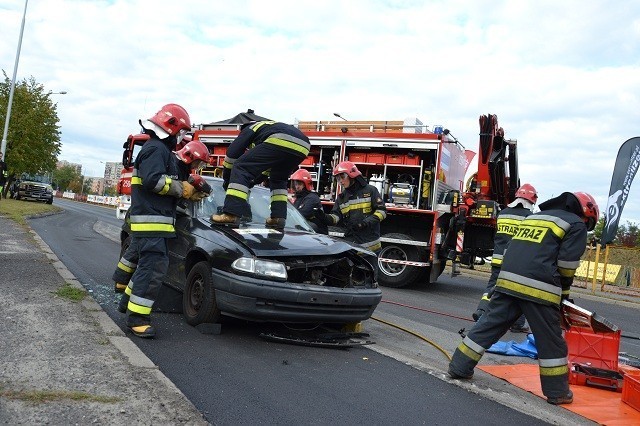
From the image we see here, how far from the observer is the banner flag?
12.7 m

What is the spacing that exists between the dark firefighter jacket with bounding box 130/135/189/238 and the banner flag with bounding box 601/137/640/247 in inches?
439

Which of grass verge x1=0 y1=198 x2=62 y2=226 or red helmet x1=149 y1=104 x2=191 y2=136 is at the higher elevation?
red helmet x1=149 y1=104 x2=191 y2=136

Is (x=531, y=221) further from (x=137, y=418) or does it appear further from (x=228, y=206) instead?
(x=137, y=418)

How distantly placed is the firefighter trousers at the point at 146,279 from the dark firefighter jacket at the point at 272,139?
127 cm

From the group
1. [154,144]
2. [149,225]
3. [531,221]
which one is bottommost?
[149,225]

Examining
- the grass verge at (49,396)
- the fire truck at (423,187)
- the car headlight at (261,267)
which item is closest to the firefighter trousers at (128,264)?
the car headlight at (261,267)

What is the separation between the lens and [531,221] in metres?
4.22

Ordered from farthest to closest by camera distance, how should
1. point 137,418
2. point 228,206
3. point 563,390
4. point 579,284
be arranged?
point 579,284
point 228,206
point 563,390
point 137,418

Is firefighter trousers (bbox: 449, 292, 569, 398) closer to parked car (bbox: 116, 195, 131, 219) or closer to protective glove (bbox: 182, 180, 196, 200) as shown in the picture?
protective glove (bbox: 182, 180, 196, 200)

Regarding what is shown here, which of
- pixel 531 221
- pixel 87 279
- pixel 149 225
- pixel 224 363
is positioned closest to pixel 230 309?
pixel 224 363

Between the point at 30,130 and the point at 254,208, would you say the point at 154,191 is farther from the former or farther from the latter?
the point at 30,130

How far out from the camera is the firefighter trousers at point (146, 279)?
4.55 m

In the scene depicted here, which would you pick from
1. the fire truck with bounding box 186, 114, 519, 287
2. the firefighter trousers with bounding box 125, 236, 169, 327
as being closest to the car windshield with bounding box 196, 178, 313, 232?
the firefighter trousers with bounding box 125, 236, 169, 327

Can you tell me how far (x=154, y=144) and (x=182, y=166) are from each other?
71cm
